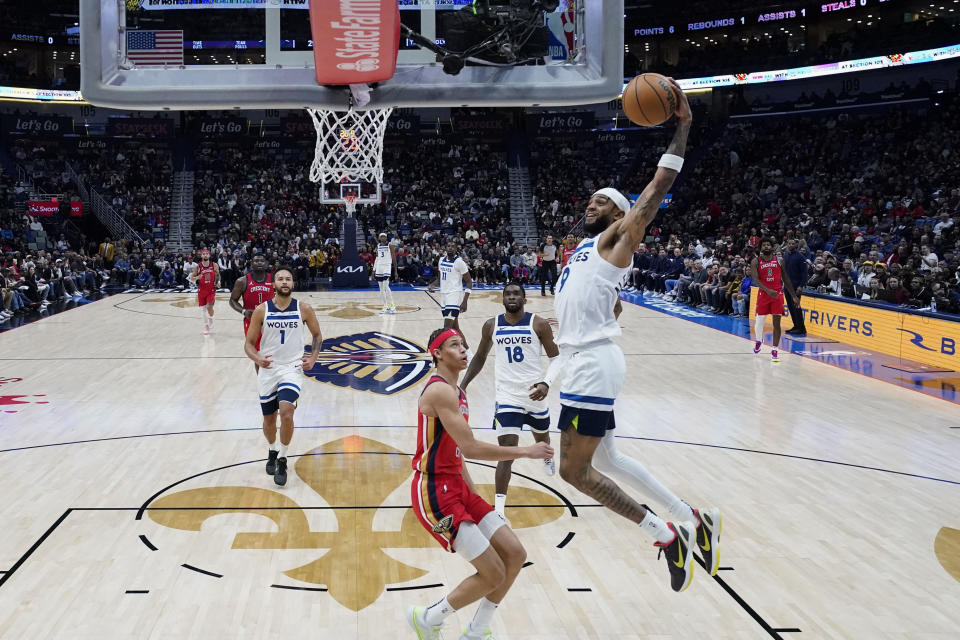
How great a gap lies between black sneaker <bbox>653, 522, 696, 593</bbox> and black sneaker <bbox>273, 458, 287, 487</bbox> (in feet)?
9.76

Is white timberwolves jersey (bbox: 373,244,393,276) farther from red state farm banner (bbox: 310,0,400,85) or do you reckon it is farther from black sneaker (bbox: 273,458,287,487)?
black sneaker (bbox: 273,458,287,487)

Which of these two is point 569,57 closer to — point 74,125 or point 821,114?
point 821,114

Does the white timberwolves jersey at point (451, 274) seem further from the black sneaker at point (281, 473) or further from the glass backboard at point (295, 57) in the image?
the black sneaker at point (281, 473)

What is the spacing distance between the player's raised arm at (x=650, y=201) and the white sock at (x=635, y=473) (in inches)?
39.6

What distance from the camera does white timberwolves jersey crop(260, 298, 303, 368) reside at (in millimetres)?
6352


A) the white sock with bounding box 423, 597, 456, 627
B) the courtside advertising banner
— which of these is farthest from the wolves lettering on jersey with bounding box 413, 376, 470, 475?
the courtside advertising banner

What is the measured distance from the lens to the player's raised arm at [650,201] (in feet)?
12.0

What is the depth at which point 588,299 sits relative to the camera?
4.00m

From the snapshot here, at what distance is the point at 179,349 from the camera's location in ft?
41.6

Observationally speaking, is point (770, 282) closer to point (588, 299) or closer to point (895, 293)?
point (895, 293)

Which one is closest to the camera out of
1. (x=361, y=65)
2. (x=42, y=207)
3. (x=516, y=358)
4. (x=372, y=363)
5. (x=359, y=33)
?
(x=516, y=358)

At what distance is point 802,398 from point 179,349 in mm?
8922

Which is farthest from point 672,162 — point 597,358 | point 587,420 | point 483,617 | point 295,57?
point 295,57

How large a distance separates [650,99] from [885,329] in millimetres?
9503
